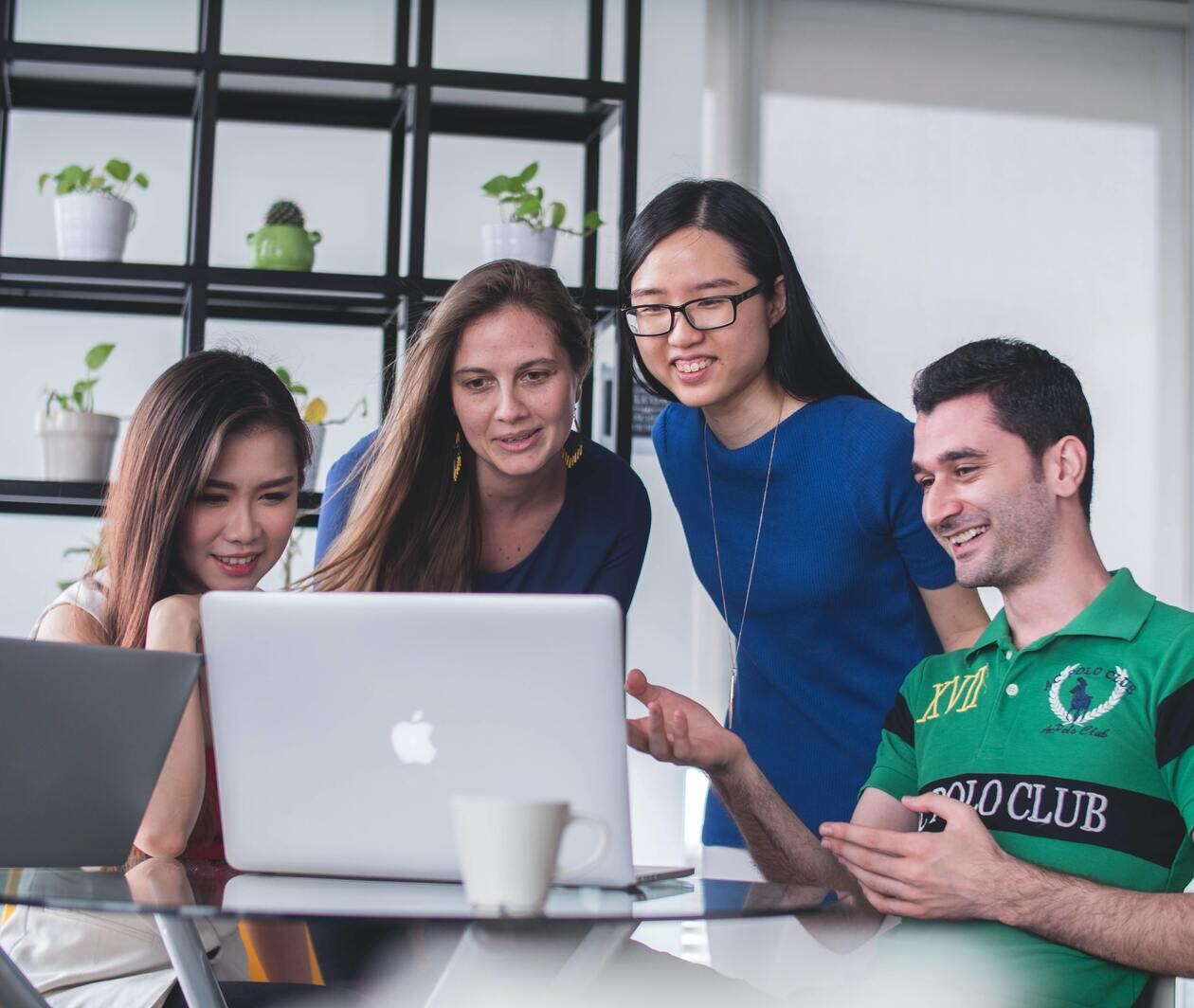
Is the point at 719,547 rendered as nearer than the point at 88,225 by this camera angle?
Yes

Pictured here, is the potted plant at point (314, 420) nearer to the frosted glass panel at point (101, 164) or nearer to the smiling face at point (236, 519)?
the frosted glass panel at point (101, 164)

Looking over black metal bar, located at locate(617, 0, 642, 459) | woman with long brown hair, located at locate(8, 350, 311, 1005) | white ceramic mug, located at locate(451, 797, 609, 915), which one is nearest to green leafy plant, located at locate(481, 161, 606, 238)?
black metal bar, located at locate(617, 0, 642, 459)

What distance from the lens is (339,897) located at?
102 centimetres

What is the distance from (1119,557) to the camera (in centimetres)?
408

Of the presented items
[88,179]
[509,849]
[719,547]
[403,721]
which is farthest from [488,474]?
[88,179]

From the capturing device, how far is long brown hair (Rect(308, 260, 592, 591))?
6.62 feet

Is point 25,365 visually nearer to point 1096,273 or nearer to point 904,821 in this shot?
point 904,821

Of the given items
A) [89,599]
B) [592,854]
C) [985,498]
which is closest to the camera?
[592,854]

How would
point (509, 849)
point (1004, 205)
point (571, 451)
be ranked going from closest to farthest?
point (509, 849), point (571, 451), point (1004, 205)

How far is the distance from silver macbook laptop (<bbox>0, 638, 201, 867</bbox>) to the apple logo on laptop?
0.82 feet

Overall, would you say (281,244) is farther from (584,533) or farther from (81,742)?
(81,742)

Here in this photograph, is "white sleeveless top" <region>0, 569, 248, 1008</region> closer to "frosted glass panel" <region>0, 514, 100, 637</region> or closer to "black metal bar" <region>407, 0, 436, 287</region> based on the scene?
"black metal bar" <region>407, 0, 436, 287</region>

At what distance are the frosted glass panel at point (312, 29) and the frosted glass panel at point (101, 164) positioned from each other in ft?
1.11

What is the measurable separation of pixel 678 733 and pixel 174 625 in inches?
24.6
